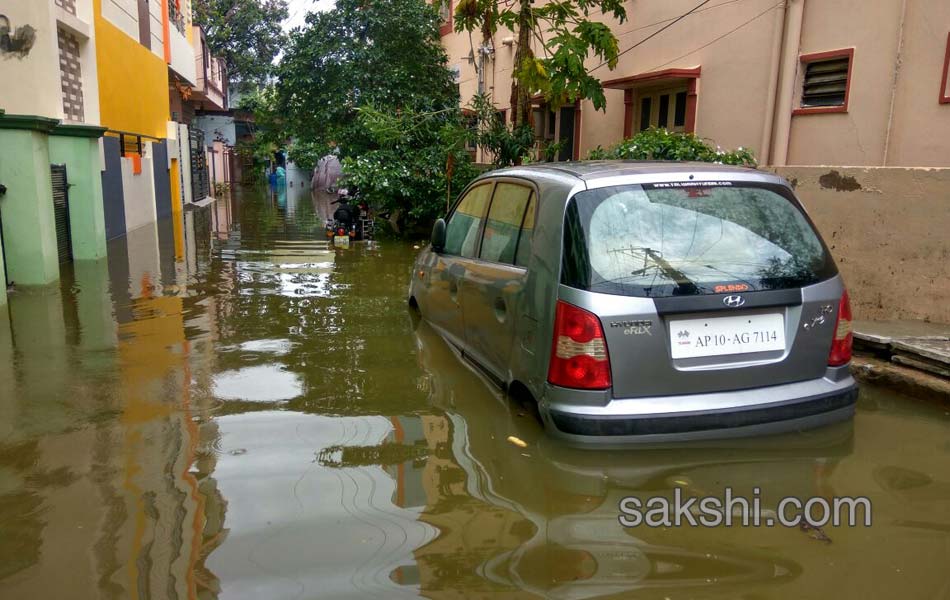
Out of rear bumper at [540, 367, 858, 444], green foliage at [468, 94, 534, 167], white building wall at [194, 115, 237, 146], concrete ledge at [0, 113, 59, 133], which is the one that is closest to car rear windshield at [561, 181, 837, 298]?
rear bumper at [540, 367, 858, 444]

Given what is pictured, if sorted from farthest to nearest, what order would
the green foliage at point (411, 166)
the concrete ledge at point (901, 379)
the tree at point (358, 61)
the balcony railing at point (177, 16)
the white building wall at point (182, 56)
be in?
the white building wall at point (182, 56), the balcony railing at point (177, 16), the tree at point (358, 61), the green foliage at point (411, 166), the concrete ledge at point (901, 379)

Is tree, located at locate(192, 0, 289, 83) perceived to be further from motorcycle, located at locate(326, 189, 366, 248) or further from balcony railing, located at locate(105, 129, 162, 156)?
motorcycle, located at locate(326, 189, 366, 248)

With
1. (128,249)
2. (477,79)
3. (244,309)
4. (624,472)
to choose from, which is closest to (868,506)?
(624,472)

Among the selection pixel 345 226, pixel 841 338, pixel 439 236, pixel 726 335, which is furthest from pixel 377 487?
pixel 345 226

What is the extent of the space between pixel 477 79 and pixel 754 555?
17364mm

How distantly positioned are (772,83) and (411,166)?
20.4 ft

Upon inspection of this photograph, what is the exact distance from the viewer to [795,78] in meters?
9.15

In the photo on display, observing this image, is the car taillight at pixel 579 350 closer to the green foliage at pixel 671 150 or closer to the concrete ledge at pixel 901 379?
the concrete ledge at pixel 901 379

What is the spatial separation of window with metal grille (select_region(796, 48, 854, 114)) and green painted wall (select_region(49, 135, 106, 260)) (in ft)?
29.6

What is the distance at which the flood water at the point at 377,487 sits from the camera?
2736 millimetres

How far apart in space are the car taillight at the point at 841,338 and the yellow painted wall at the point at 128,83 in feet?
42.4

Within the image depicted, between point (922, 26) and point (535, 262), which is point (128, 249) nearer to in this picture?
point (535, 262)

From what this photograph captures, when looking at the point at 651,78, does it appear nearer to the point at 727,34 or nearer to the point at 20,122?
the point at 727,34

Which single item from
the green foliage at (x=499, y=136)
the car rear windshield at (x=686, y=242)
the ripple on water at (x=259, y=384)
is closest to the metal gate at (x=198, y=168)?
the green foliage at (x=499, y=136)
